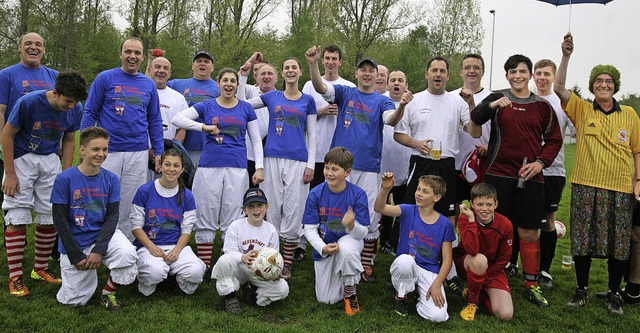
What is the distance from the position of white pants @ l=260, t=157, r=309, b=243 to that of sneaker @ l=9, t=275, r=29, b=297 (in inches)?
98.2

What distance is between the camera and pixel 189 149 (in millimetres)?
6172

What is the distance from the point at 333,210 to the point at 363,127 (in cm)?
121

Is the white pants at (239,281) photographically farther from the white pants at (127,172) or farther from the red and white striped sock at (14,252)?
the red and white striped sock at (14,252)

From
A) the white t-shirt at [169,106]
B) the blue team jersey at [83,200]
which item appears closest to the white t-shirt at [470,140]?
the white t-shirt at [169,106]

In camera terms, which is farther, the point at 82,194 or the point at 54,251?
the point at 54,251

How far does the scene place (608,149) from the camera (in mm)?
4730

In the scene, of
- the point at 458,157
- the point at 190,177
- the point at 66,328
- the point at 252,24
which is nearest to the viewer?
the point at 66,328

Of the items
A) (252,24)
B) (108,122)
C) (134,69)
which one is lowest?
(108,122)

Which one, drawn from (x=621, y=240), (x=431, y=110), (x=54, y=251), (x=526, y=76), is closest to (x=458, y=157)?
(x=431, y=110)

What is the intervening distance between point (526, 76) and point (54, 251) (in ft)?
18.6

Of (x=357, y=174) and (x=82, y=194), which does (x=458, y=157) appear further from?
(x=82, y=194)

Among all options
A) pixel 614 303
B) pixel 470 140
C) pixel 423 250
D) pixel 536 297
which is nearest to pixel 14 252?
pixel 423 250

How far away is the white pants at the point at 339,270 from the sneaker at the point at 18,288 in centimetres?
276

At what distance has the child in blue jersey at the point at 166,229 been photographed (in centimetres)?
450
